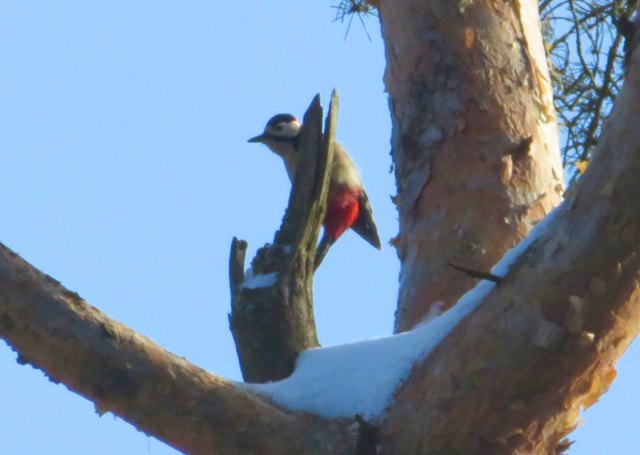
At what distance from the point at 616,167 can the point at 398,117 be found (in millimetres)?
1704

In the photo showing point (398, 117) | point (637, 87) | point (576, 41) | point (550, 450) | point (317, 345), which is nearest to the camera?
point (637, 87)

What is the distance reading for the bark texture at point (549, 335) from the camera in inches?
106

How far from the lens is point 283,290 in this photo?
3.30 metres

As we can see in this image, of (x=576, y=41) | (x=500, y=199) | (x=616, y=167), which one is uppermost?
(x=576, y=41)

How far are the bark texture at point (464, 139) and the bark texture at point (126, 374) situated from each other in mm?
1180

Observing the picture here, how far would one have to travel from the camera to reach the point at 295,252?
336cm

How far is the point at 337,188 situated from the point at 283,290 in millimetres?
3174

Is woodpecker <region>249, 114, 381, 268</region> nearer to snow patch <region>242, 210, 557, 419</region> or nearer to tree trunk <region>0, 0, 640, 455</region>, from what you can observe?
snow patch <region>242, 210, 557, 419</region>

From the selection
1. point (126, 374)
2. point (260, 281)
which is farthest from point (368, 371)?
point (126, 374)

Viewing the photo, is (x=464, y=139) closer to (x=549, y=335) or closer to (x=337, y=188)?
(x=549, y=335)

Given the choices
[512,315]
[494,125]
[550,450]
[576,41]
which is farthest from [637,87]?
[576,41]

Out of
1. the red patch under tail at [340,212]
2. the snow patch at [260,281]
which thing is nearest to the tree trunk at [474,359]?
the snow patch at [260,281]

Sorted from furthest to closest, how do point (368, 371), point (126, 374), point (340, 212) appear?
point (340, 212) < point (368, 371) < point (126, 374)

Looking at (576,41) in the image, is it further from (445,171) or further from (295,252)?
(295,252)
